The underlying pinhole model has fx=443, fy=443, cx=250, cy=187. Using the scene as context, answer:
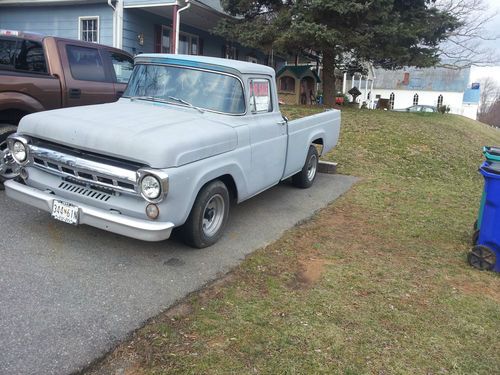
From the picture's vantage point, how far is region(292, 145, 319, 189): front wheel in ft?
23.6

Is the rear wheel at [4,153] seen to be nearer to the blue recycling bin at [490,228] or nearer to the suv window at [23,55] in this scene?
the suv window at [23,55]

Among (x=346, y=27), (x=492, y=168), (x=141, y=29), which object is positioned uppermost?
(x=346, y=27)

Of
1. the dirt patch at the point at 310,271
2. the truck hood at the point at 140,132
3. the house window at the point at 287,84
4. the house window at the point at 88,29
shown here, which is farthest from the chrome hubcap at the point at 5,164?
the house window at the point at 287,84

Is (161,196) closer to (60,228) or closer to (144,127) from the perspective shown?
(144,127)

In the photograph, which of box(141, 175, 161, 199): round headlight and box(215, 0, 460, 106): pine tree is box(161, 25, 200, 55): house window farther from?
box(141, 175, 161, 199): round headlight

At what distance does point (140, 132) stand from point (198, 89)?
51.9 inches

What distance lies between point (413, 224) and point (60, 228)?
437 cm

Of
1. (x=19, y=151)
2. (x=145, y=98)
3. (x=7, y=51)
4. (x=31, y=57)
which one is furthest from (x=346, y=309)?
(x=7, y=51)

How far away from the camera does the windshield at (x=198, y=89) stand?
4.88 meters

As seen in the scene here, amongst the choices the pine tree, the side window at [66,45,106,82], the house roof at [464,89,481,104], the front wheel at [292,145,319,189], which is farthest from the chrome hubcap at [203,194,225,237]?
the house roof at [464,89,481,104]

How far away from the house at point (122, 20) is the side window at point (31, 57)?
291 inches

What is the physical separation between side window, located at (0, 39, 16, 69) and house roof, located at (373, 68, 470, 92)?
64284mm

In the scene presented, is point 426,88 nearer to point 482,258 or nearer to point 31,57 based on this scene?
point 482,258

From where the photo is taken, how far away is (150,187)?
12.0ft
